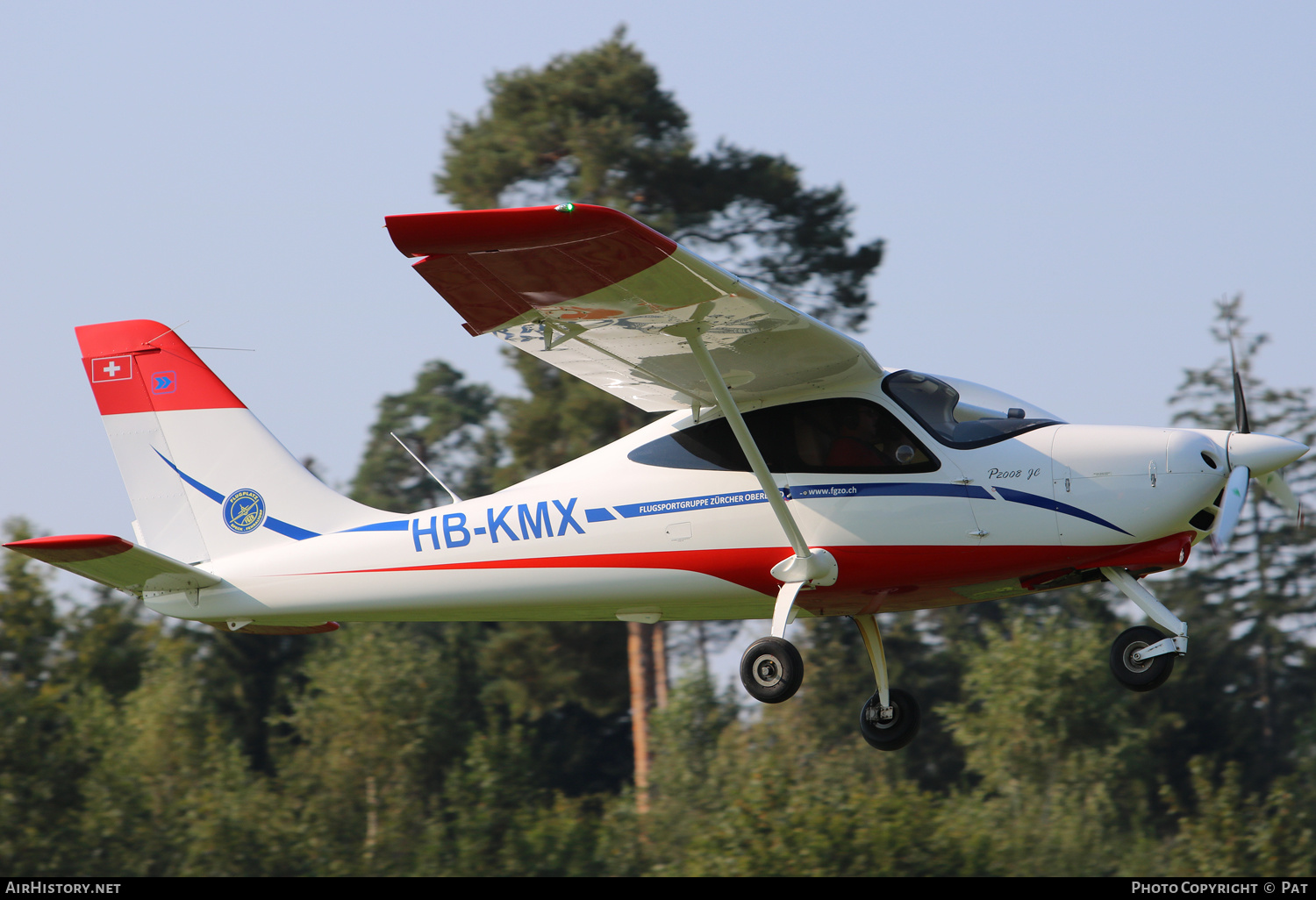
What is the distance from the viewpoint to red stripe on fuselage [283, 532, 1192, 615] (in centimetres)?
841

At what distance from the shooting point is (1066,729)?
32250 mm

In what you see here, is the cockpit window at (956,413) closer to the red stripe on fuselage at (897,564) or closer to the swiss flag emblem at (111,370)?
the red stripe on fuselage at (897,564)

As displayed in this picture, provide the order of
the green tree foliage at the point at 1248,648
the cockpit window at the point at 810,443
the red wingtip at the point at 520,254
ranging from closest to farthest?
the red wingtip at the point at 520,254 < the cockpit window at the point at 810,443 < the green tree foliage at the point at 1248,648

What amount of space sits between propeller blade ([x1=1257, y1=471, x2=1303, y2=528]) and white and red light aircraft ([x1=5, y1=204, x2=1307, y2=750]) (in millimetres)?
23

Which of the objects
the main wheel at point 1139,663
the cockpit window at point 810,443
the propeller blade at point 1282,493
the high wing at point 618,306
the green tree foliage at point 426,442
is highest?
the green tree foliage at point 426,442

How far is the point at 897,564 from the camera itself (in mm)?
8695

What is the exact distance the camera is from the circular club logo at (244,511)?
10633 millimetres

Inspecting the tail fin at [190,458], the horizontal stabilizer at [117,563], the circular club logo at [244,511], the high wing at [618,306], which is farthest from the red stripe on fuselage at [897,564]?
the horizontal stabilizer at [117,563]

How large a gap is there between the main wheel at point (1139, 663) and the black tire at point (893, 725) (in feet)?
5.42

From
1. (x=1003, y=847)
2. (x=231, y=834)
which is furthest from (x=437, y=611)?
(x=231, y=834)

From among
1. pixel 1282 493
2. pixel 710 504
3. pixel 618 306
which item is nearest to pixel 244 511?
pixel 710 504

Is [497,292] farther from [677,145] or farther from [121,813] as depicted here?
[121,813]

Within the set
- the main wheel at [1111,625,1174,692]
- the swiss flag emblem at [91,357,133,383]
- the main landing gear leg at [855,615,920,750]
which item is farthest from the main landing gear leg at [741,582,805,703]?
the swiss flag emblem at [91,357,133,383]

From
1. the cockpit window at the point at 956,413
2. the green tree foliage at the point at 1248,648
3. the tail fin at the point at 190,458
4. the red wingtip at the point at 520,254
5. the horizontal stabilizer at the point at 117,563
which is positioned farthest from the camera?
the green tree foliage at the point at 1248,648
